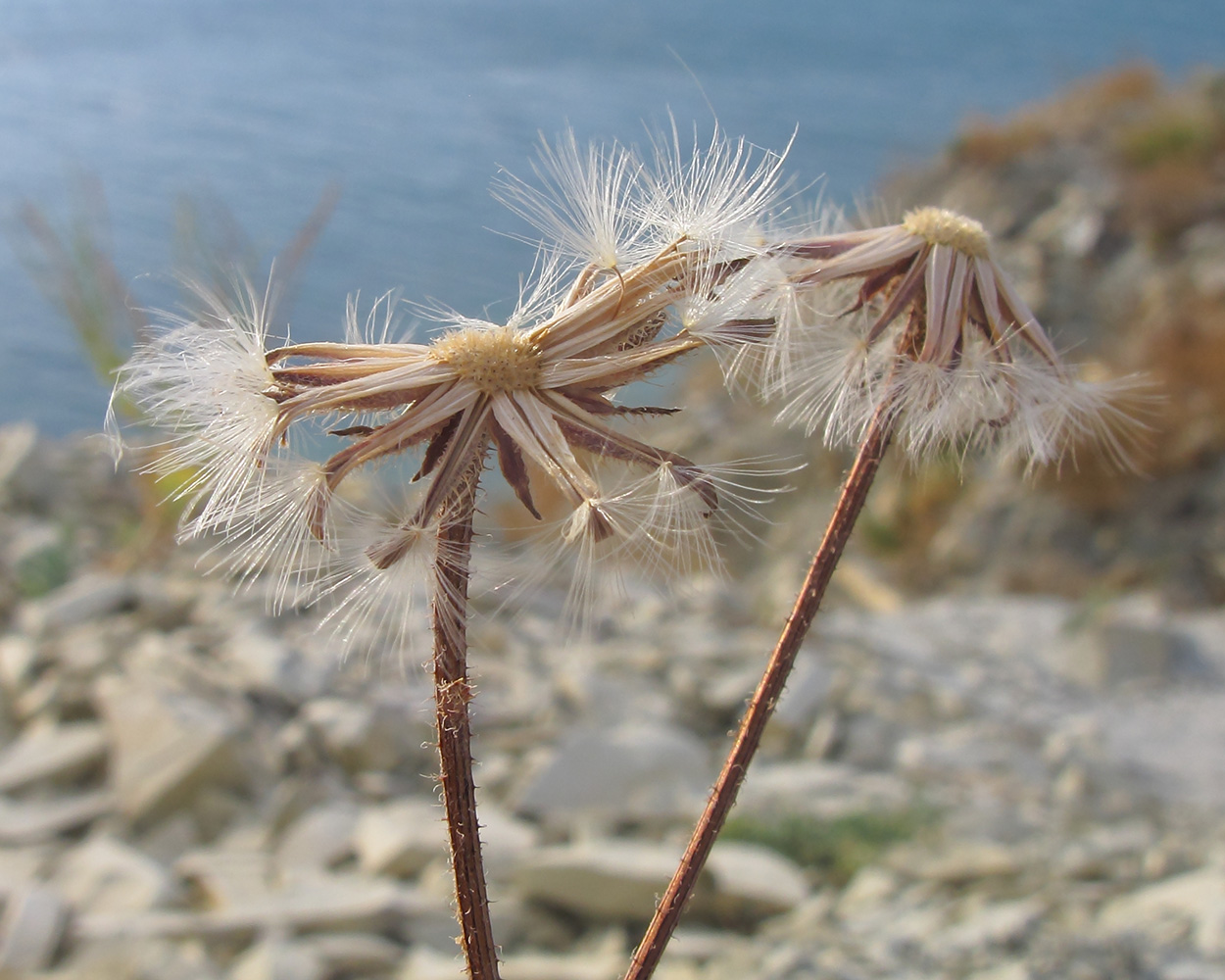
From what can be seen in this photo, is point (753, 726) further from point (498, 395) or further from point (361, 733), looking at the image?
point (361, 733)

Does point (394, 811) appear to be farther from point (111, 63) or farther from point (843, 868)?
point (111, 63)

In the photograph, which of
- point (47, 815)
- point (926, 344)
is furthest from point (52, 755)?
point (926, 344)

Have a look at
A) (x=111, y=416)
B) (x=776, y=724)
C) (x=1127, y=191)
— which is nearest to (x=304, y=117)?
(x=1127, y=191)

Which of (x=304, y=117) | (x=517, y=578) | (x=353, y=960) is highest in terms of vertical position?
(x=304, y=117)

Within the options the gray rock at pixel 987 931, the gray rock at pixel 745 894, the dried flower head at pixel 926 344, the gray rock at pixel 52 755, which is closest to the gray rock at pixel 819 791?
the gray rock at pixel 745 894

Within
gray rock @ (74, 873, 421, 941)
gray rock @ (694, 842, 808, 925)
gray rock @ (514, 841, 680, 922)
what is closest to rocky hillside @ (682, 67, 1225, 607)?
gray rock @ (694, 842, 808, 925)

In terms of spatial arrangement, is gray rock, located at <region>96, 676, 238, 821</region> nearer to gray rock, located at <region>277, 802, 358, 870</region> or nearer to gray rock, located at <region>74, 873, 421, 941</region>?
gray rock, located at <region>277, 802, 358, 870</region>
